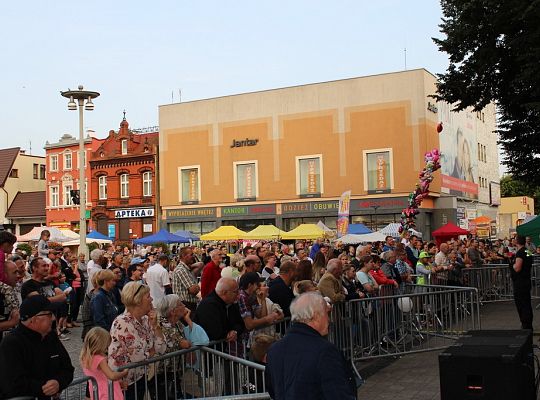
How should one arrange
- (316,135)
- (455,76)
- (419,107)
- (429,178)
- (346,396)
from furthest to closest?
1. (316,135)
2. (419,107)
3. (429,178)
4. (455,76)
5. (346,396)

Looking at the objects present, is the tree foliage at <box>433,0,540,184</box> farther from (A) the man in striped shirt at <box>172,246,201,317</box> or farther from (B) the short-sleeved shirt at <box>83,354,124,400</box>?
(B) the short-sleeved shirt at <box>83,354,124,400</box>

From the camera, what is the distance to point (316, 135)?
44750mm

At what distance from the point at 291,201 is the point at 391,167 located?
794 centimetres

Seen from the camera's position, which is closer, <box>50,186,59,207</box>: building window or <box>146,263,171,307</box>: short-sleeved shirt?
<box>146,263,171,307</box>: short-sleeved shirt

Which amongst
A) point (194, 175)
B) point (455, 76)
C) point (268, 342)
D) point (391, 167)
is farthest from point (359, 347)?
point (194, 175)

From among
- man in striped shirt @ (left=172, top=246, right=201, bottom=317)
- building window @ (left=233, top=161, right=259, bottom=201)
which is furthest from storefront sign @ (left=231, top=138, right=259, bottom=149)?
man in striped shirt @ (left=172, top=246, right=201, bottom=317)

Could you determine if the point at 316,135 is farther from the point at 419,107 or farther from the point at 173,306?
the point at 173,306

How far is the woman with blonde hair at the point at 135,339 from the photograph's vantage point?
18.9 ft

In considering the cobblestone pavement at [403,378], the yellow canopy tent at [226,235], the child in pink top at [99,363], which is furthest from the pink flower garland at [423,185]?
the child in pink top at [99,363]

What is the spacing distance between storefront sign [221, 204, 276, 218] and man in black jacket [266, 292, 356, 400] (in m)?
41.8

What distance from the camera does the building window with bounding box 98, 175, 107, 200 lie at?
5175 centimetres

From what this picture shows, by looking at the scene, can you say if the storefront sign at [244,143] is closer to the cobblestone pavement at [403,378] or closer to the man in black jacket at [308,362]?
the cobblestone pavement at [403,378]

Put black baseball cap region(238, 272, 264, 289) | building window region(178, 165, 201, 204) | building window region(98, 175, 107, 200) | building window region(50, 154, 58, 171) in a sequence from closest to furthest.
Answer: black baseball cap region(238, 272, 264, 289)
building window region(178, 165, 201, 204)
building window region(98, 175, 107, 200)
building window region(50, 154, 58, 171)

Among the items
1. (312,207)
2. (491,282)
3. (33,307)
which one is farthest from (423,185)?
(312,207)
